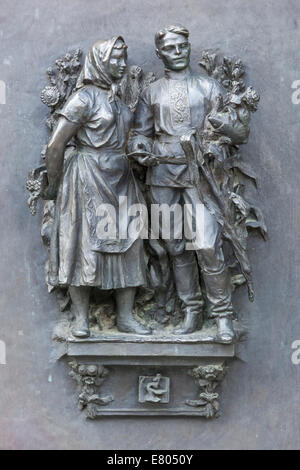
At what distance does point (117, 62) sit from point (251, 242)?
116cm

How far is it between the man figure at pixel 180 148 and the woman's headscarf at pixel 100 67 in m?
0.23

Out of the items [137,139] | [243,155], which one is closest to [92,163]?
[137,139]

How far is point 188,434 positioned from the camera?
5.87 meters

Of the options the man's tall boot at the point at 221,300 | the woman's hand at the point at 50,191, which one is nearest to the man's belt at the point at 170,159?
the woman's hand at the point at 50,191

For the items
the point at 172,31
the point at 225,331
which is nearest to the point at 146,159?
the point at 172,31

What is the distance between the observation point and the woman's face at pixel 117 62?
18.2ft

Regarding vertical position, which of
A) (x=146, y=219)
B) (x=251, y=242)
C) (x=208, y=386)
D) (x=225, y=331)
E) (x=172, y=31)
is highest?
(x=172, y=31)

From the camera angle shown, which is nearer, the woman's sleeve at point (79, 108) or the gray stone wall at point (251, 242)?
the woman's sleeve at point (79, 108)

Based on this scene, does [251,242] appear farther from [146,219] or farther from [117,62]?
[117,62]

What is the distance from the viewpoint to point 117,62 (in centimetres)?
556

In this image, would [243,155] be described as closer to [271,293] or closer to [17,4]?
[271,293]

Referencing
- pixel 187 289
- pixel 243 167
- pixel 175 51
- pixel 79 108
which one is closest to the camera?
pixel 79 108

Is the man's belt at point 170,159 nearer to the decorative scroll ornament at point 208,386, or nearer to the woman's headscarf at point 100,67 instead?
the woman's headscarf at point 100,67

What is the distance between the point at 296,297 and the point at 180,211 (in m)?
0.76
